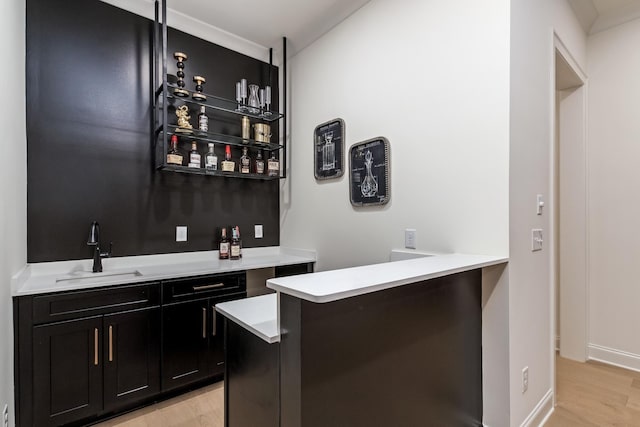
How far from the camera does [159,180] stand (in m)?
2.64

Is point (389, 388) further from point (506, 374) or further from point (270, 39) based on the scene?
point (270, 39)

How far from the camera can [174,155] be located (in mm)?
2514

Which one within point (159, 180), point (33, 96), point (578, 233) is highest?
point (33, 96)

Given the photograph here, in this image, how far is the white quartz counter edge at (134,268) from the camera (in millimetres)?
1872

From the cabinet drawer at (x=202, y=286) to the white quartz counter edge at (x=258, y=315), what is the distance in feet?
2.95

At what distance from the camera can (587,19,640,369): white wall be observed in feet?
8.56

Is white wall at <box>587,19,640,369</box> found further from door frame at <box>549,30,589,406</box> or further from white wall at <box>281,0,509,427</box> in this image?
white wall at <box>281,0,509,427</box>

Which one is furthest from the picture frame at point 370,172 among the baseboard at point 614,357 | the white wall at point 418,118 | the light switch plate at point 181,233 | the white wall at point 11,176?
the baseboard at point 614,357

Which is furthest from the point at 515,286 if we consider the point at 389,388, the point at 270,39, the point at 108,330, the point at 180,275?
the point at 270,39

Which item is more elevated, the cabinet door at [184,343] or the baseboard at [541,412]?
the cabinet door at [184,343]

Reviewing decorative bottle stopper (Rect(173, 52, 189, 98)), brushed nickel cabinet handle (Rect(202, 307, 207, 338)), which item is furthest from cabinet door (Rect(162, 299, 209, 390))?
decorative bottle stopper (Rect(173, 52, 189, 98))

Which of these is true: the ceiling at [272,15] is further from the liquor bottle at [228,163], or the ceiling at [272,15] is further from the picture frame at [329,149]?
the liquor bottle at [228,163]

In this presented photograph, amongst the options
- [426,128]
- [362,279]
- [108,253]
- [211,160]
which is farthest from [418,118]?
[108,253]

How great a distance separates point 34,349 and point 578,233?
3981 millimetres
